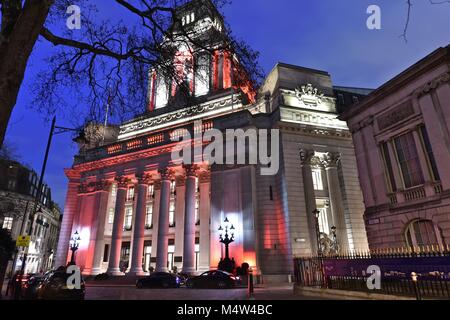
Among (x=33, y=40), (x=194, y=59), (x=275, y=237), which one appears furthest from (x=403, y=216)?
(x=33, y=40)

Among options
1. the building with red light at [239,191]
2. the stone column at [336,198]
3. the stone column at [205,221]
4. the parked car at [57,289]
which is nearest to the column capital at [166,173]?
the building with red light at [239,191]

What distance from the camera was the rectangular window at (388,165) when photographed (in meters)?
18.8

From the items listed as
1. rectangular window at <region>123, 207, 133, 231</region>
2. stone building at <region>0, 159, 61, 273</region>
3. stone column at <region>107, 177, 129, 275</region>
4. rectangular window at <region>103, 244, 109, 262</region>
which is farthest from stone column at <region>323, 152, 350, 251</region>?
stone building at <region>0, 159, 61, 273</region>

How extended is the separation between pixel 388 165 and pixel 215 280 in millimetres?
14557

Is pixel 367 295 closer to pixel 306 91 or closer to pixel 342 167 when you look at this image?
pixel 342 167

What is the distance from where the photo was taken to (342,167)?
3158cm

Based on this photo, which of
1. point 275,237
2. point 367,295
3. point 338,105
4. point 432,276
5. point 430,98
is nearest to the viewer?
point 432,276

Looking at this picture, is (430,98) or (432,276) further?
(430,98)

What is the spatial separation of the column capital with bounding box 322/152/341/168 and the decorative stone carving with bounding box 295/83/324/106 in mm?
6464

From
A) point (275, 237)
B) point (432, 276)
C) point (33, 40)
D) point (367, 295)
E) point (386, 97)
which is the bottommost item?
point (367, 295)

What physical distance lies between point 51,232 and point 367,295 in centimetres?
9664

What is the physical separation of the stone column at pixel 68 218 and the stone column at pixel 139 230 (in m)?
11.4

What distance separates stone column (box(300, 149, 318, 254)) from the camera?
27.4m

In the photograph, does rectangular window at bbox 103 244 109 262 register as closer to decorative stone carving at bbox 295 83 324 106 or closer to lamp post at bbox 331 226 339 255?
lamp post at bbox 331 226 339 255
